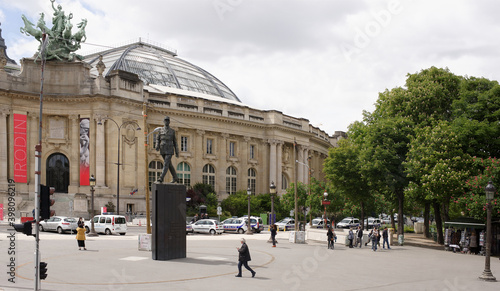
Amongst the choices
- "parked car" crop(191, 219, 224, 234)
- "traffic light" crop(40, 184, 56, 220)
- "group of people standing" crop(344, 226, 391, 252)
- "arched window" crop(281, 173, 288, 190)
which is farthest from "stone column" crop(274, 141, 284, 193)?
"traffic light" crop(40, 184, 56, 220)

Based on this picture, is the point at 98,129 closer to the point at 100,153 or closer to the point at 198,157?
the point at 100,153

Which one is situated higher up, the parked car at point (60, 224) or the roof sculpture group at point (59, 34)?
the roof sculpture group at point (59, 34)

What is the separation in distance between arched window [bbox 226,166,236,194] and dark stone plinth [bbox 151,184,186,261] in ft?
171

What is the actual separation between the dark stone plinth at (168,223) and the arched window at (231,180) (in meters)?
52.2

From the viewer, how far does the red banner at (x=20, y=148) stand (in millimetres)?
60438

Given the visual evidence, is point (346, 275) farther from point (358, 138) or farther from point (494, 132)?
point (358, 138)

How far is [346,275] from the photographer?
21.6 m

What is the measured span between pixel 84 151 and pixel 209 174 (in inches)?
751

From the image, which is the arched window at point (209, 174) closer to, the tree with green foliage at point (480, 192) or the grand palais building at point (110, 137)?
the grand palais building at point (110, 137)

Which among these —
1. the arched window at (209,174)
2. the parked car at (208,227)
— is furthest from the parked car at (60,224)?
the arched window at (209,174)

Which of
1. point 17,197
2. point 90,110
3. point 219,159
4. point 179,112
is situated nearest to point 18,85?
point 90,110

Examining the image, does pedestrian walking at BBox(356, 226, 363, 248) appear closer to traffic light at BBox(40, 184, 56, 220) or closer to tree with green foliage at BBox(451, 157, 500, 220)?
tree with green foliage at BBox(451, 157, 500, 220)

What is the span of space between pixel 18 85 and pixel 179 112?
20.7 meters

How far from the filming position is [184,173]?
72562 millimetres
